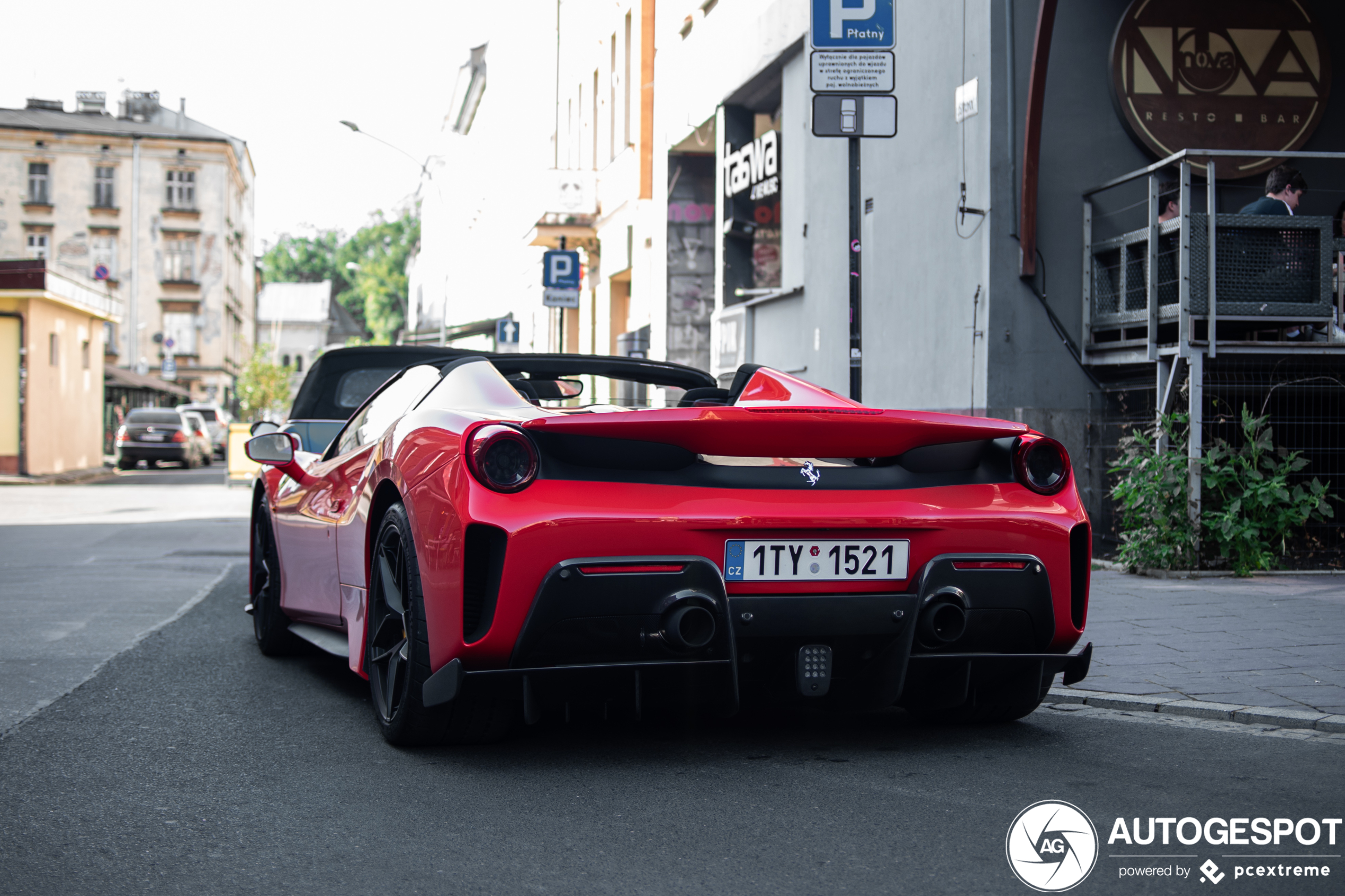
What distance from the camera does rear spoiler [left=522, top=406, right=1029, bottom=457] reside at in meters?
3.95

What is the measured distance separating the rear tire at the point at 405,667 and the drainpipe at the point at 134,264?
2761 inches

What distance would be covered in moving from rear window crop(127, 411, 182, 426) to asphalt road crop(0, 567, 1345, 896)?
113 feet

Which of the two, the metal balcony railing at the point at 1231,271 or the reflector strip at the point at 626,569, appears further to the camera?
the metal balcony railing at the point at 1231,271

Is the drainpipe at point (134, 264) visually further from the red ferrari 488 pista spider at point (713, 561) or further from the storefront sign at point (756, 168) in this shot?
the red ferrari 488 pista spider at point (713, 561)

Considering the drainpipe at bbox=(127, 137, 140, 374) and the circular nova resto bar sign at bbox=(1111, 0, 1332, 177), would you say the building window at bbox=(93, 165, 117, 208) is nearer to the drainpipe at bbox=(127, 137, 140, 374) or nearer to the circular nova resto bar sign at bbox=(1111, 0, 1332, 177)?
the drainpipe at bbox=(127, 137, 140, 374)

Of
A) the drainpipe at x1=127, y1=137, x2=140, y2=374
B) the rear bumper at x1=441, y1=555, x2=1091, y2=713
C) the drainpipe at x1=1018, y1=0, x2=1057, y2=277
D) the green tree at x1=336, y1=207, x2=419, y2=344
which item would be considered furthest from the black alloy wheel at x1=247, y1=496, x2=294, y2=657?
the green tree at x1=336, y1=207, x2=419, y2=344

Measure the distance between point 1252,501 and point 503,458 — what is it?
660cm

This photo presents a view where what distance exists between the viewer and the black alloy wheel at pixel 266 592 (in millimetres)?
6457

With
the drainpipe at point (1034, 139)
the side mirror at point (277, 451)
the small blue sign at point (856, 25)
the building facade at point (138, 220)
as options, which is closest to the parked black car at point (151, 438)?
the drainpipe at point (1034, 139)

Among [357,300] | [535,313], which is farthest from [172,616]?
[357,300]

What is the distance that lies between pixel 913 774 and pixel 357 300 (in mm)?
123672

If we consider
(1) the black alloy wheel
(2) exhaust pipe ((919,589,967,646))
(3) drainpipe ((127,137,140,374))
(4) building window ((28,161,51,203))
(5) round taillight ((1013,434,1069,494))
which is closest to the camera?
(2) exhaust pipe ((919,589,967,646))

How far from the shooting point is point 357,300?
124 m

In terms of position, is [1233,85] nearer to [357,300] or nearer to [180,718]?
[180,718]
